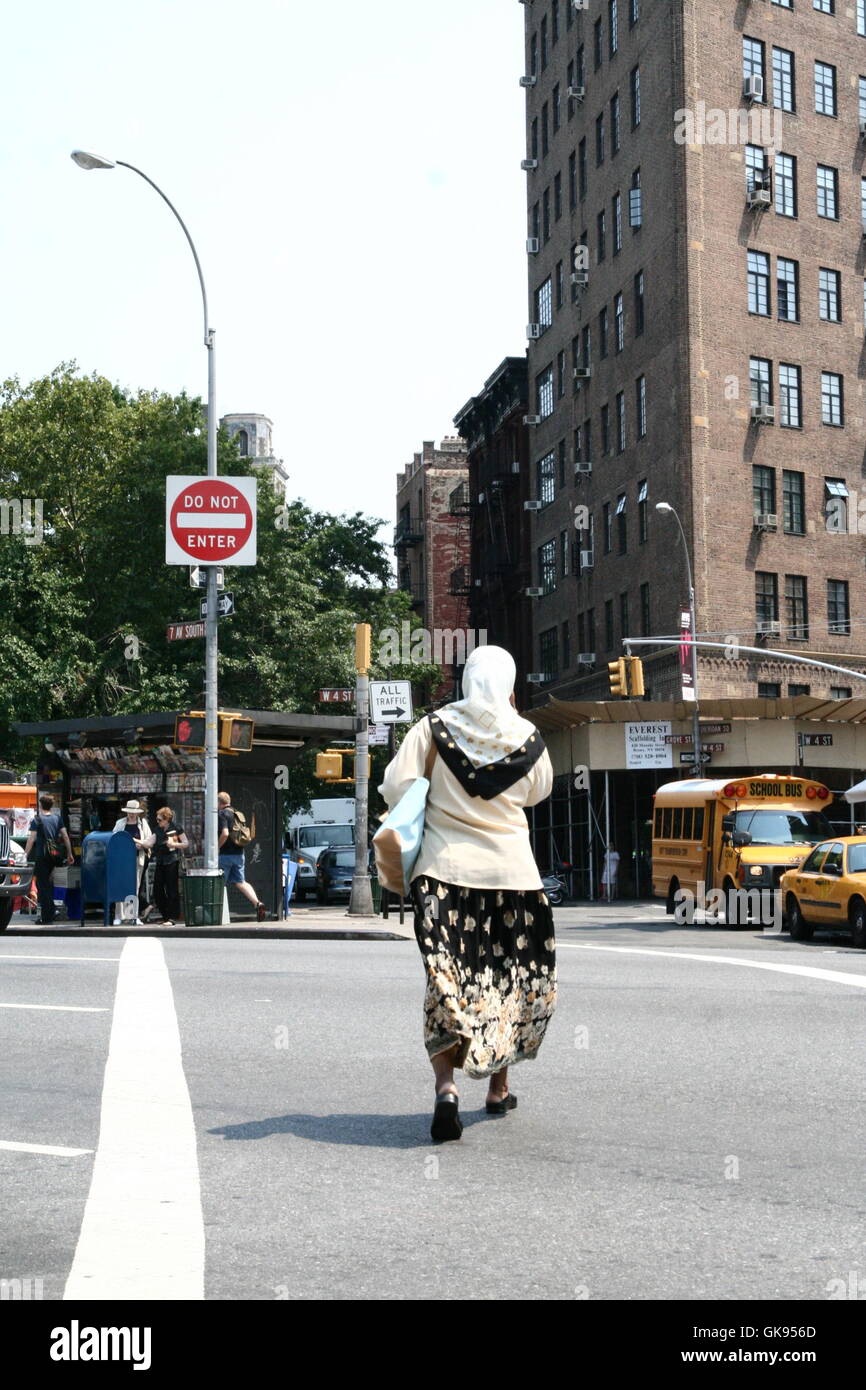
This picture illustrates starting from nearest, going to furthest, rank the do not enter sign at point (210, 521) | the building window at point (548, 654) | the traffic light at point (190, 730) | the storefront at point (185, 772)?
the traffic light at point (190, 730)
the do not enter sign at point (210, 521)
the storefront at point (185, 772)
the building window at point (548, 654)

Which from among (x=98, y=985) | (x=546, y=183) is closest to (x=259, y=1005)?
(x=98, y=985)

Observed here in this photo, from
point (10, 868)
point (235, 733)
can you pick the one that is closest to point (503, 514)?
point (235, 733)

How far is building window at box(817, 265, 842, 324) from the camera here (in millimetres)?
52000

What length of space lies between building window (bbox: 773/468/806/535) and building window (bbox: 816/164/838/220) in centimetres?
822

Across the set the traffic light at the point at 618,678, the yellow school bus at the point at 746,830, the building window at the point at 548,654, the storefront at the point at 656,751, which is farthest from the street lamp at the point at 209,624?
the building window at the point at 548,654

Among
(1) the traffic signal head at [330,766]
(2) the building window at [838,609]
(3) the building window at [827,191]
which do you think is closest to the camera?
(1) the traffic signal head at [330,766]

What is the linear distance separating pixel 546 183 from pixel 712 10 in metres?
13.9

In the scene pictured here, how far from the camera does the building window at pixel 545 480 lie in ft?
206

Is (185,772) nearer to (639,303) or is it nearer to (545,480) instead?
(639,303)

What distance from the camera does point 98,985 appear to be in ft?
42.7

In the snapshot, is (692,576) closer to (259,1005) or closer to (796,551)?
(796,551)

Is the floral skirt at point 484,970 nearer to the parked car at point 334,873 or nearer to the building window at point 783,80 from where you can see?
the parked car at point 334,873

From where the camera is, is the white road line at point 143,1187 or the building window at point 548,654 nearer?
the white road line at point 143,1187

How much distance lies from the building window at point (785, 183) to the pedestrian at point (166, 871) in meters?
32.9
